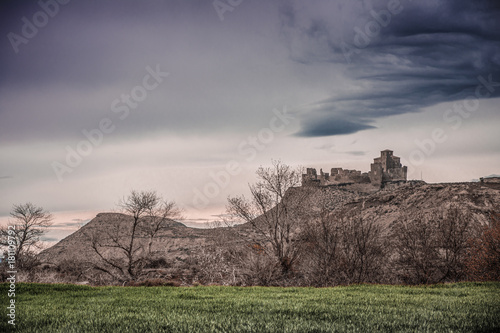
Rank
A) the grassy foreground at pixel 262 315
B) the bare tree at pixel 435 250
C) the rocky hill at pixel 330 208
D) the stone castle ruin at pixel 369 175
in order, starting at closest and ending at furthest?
the grassy foreground at pixel 262 315
the bare tree at pixel 435 250
the rocky hill at pixel 330 208
the stone castle ruin at pixel 369 175

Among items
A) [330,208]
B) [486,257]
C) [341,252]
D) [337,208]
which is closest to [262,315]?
[486,257]

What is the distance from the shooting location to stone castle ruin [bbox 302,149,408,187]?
12206cm

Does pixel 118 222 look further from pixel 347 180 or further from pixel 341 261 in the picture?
pixel 347 180

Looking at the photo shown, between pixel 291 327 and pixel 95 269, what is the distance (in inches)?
1443

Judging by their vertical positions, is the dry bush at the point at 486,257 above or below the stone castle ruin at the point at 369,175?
below

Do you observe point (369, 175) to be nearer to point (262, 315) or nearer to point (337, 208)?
point (337, 208)

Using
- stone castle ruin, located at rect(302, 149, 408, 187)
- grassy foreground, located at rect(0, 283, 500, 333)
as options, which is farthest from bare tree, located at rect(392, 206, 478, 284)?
stone castle ruin, located at rect(302, 149, 408, 187)

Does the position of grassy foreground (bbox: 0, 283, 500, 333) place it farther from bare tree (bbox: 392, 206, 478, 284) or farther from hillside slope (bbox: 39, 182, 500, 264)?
hillside slope (bbox: 39, 182, 500, 264)

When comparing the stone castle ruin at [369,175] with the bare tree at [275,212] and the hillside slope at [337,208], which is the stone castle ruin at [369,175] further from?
the bare tree at [275,212]

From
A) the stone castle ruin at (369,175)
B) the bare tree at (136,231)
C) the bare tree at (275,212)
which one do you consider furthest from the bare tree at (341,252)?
the stone castle ruin at (369,175)

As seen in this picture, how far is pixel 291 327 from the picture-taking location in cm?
651

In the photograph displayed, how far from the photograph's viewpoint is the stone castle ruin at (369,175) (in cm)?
12206

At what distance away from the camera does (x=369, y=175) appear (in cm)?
12625

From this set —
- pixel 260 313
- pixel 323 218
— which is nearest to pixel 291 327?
pixel 260 313
